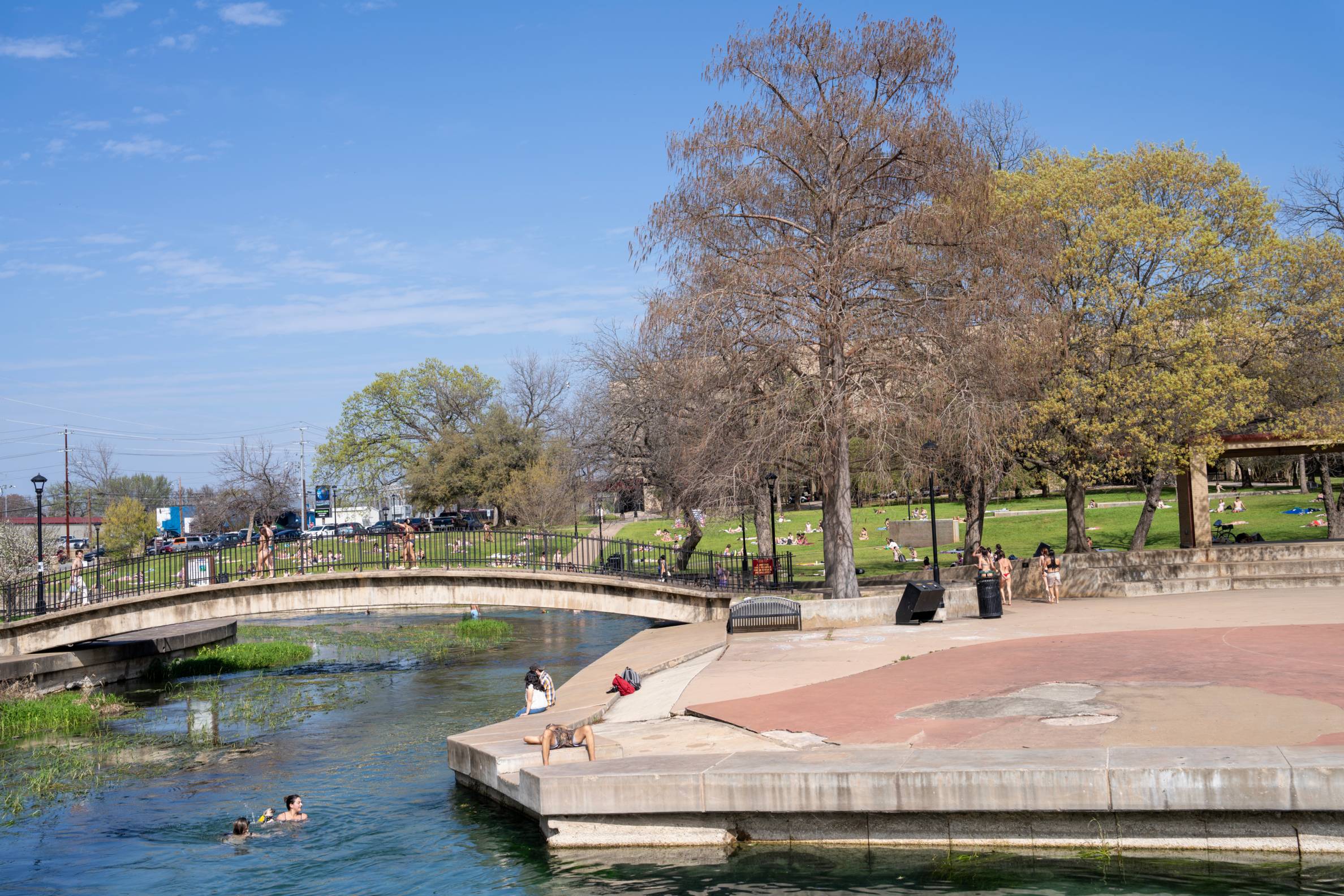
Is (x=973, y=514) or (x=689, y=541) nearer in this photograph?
(x=973, y=514)

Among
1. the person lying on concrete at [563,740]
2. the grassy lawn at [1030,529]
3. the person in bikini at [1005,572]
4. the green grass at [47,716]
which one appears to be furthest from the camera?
the grassy lawn at [1030,529]

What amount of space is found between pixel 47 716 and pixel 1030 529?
39.6m

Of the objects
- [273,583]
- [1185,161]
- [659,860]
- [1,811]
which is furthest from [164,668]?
[1185,161]

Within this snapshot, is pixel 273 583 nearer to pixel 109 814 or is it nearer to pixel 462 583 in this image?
pixel 462 583

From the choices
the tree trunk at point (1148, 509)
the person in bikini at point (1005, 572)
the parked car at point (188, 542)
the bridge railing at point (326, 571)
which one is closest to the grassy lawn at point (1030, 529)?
the bridge railing at point (326, 571)

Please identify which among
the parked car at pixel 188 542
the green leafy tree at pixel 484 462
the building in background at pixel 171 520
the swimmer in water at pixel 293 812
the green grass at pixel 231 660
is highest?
the green leafy tree at pixel 484 462

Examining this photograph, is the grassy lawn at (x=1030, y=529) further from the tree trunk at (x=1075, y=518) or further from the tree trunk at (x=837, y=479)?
the tree trunk at (x=837, y=479)

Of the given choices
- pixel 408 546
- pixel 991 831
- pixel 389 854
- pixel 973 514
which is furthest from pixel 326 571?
pixel 991 831

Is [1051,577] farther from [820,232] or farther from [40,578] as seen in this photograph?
[40,578]

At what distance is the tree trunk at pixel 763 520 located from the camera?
110ft

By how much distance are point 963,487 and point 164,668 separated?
76.8 ft

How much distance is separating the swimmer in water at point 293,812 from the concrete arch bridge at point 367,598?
13608 millimetres

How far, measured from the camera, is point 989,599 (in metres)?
23.1

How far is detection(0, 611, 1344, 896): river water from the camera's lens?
10.2 metres
